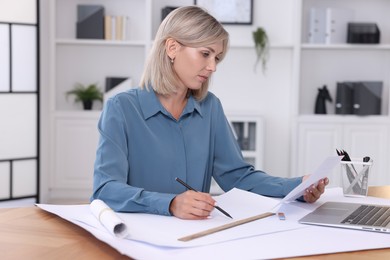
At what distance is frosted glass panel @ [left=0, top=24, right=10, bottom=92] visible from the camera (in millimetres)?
4336

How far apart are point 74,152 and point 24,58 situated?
0.85 m

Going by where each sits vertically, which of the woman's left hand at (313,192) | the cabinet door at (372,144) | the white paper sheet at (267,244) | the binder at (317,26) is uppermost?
the binder at (317,26)

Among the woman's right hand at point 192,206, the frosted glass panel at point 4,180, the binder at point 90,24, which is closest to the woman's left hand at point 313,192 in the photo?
the woman's right hand at point 192,206

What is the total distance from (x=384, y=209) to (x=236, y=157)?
0.54m

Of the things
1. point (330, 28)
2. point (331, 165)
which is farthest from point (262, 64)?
point (331, 165)

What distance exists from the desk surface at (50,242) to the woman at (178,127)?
0.82ft

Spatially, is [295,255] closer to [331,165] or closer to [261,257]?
[261,257]

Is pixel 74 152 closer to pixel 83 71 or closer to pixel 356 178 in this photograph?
pixel 83 71

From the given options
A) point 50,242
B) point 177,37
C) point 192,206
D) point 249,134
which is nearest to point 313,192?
point 192,206

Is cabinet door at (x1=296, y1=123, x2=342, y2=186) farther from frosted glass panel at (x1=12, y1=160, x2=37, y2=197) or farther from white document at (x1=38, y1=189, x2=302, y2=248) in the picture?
white document at (x1=38, y1=189, x2=302, y2=248)

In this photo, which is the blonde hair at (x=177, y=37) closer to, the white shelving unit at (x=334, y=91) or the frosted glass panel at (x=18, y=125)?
the frosted glass panel at (x=18, y=125)

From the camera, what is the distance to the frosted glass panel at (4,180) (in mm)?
4391

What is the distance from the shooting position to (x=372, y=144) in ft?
15.8

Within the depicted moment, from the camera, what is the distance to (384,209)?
5.06ft
